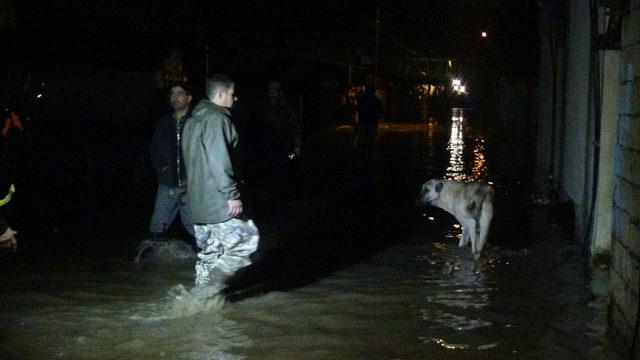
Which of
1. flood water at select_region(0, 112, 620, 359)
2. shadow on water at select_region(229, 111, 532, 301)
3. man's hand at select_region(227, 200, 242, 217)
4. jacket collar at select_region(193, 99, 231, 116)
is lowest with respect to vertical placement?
flood water at select_region(0, 112, 620, 359)

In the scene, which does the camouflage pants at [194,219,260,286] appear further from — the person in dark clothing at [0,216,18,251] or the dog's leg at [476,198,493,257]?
the dog's leg at [476,198,493,257]

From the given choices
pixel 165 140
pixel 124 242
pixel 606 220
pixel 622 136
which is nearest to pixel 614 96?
pixel 606 220

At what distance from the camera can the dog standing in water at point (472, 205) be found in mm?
8781

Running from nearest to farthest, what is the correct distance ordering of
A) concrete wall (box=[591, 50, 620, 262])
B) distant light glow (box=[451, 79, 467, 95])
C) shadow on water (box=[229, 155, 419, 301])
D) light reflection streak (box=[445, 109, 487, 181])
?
1. concrete wall (box=[591, 50, 620, 262])
2. shadow on water (box=[229, 155, 419, 301])
3. light reflection streak (box=[445, 109, 487, 181])
4. distant light glow (box=[451, 79, 467, 95])

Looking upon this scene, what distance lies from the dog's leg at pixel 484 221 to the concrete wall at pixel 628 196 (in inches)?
117

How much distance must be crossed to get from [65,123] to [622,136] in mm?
13296

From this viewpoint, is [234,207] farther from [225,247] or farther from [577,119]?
[577,119]

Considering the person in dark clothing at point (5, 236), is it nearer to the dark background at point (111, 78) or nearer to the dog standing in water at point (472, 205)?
the dark background at point (111, 78)

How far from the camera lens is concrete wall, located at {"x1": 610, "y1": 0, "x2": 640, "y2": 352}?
196 inches

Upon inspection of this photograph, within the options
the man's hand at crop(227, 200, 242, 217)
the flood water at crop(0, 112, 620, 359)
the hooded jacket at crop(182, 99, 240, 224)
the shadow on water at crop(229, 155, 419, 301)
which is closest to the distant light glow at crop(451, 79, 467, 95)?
the shadow on water at crop(229, 155, 419, 301)

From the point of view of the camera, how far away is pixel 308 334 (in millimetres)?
6070

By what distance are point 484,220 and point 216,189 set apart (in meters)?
3.47

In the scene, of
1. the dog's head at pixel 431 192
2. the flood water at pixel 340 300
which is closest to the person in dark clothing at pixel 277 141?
the flood water at pixel 340 300

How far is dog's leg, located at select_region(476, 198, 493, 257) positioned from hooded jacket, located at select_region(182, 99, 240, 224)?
10.9 ft
